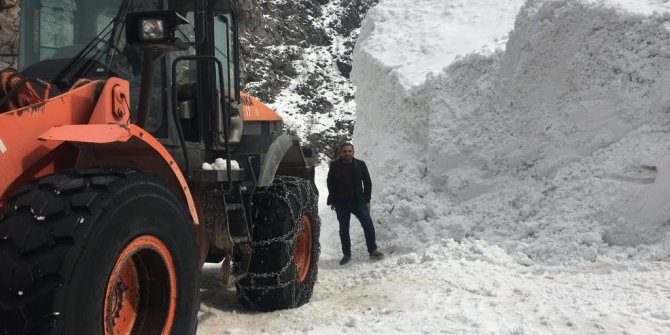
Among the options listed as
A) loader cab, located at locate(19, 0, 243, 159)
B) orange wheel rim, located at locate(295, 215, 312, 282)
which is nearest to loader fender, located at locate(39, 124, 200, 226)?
loader cab, located at locate(19, 0, 243, 159)

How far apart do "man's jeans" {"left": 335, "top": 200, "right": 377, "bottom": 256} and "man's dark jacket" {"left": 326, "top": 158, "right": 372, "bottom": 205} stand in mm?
85

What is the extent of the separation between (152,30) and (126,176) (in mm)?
644

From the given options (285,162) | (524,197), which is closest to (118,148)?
(285,162)

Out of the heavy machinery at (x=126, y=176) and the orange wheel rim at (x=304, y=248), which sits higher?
the heavy machinery at (x=126, y=176)

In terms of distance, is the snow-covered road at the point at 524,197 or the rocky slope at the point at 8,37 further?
the snow-covered road at the point at 524,197

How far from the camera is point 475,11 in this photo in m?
9.88

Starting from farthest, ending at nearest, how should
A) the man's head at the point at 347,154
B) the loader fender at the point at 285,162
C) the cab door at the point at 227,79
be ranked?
the man's head at the point at 347,154, the loader fender at the point at 285,162, the cab door at the point at 227,79

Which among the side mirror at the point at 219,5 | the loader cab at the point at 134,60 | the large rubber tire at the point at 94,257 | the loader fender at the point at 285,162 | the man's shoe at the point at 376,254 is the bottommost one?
the man's shoe at the point at 376,254

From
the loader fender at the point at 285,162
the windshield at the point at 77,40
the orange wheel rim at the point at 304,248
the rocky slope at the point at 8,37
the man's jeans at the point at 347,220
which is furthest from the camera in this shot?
the man's jeans at the point at 347,220

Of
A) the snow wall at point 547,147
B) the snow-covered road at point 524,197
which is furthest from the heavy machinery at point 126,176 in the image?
the snow wall at point 547,147

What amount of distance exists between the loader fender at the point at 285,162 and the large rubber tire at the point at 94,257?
1.41 m

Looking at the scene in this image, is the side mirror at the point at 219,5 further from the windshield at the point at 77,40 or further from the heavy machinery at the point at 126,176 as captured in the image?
the windshield at the point at 77,40

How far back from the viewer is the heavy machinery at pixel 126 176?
6.26 feet

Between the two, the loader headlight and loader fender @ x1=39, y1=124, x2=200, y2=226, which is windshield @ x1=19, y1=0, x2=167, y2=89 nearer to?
loader fender @ x1=39, y1=124, x2=200, y2=226
